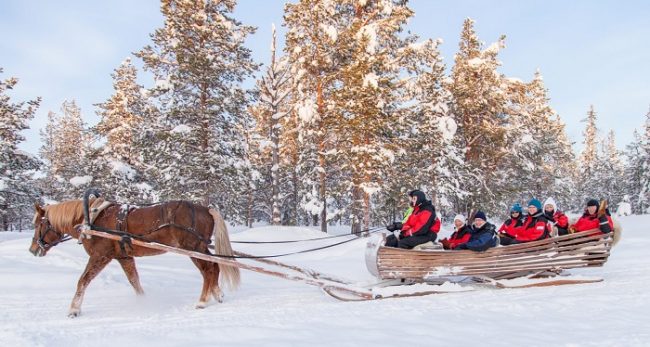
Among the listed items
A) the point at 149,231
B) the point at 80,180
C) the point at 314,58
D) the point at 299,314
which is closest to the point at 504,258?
the point at 299,314

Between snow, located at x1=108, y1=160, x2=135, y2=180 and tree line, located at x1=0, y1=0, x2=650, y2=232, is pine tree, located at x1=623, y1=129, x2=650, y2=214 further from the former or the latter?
snow, located at x1=108, y1=160, x2=135, y2=180

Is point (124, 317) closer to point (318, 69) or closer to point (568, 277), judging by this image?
point (568, 277)

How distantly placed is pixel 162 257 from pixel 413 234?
7.16m

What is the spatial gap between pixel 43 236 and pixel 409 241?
600cm

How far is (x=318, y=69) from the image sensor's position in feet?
59.4

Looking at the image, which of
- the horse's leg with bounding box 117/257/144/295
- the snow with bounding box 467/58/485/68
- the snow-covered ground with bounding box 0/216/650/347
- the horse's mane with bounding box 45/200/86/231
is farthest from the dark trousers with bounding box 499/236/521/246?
the snow with bounding box 467/58/485/68

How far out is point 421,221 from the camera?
7.21 metres

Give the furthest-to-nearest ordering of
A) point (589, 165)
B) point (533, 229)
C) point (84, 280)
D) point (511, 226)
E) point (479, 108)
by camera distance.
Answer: point (589, 165), point (479, 108), point (511, 226), point (533, 229), point (84, 280)

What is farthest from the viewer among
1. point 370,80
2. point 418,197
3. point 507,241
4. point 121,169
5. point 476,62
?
point 121,169

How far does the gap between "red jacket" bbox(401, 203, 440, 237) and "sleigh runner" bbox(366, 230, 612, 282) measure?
1.54 ft

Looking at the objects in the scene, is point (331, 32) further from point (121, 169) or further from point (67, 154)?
point (67, 154)

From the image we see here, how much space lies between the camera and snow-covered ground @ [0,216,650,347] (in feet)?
13.3

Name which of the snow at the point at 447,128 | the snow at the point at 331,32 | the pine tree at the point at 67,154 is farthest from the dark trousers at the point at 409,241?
the pine tree at the point at 67,154

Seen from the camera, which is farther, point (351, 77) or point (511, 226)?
point (351, 77)
